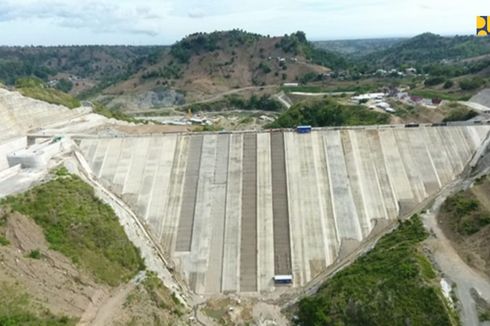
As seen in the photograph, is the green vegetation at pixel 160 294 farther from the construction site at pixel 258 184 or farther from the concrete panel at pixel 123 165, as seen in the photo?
the concrete panel at pixel 123 165

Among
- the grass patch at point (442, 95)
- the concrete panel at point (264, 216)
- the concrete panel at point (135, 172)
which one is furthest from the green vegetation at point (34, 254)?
the grass patch at point (442, 95)

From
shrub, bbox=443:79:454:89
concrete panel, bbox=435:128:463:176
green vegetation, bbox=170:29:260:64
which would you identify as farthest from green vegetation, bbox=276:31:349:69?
concrete panel, bbox=435:128:463:176

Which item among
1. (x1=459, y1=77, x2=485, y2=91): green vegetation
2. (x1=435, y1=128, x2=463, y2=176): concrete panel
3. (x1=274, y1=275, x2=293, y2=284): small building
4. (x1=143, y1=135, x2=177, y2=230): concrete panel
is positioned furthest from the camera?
(x1=459, y1=77, x2=485, y2=91): green vegetation

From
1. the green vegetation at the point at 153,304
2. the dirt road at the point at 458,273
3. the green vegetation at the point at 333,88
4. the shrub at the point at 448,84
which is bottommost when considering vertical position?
the green vegetation at the point at 333,88

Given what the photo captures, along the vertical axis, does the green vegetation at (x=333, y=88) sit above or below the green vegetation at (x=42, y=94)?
below

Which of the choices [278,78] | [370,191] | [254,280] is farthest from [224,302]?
[278,78]

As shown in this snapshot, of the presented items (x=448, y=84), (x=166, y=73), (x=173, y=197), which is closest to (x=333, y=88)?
(x=448, y=84)

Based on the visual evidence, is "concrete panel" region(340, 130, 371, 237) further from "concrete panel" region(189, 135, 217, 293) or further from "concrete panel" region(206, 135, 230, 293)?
"concrete panel" region(189, 135, 217, 293)
